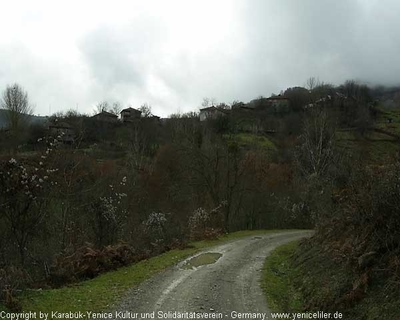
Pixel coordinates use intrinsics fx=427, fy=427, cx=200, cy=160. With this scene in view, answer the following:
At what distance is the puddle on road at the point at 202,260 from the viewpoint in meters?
14.8

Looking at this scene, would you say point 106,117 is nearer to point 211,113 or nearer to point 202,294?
point 211,113

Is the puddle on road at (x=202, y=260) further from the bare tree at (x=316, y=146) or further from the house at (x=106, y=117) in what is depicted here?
the house at (x=106, y=117)

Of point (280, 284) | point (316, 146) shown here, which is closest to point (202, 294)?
point (280, 284)

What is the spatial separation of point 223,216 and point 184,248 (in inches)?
498

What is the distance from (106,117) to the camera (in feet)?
235

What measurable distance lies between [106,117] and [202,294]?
210ft

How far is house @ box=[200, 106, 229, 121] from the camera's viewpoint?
64.4 metres

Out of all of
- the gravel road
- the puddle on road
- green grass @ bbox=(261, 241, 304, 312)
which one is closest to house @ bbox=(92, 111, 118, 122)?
the puddle on road

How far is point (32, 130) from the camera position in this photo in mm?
50406

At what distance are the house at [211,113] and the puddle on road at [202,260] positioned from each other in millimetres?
46380

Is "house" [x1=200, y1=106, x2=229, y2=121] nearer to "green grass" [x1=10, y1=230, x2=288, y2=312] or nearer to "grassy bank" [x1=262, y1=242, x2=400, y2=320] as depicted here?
"green grass" [x1=10, y1=230, x2=288, y2=312]

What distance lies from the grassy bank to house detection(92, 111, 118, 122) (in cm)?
5857

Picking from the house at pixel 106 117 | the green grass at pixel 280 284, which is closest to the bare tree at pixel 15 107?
the house at pixel 106 117

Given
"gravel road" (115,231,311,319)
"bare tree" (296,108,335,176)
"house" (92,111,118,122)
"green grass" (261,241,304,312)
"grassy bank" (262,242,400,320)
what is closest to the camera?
"grassy bank" (262,242,400,320)
